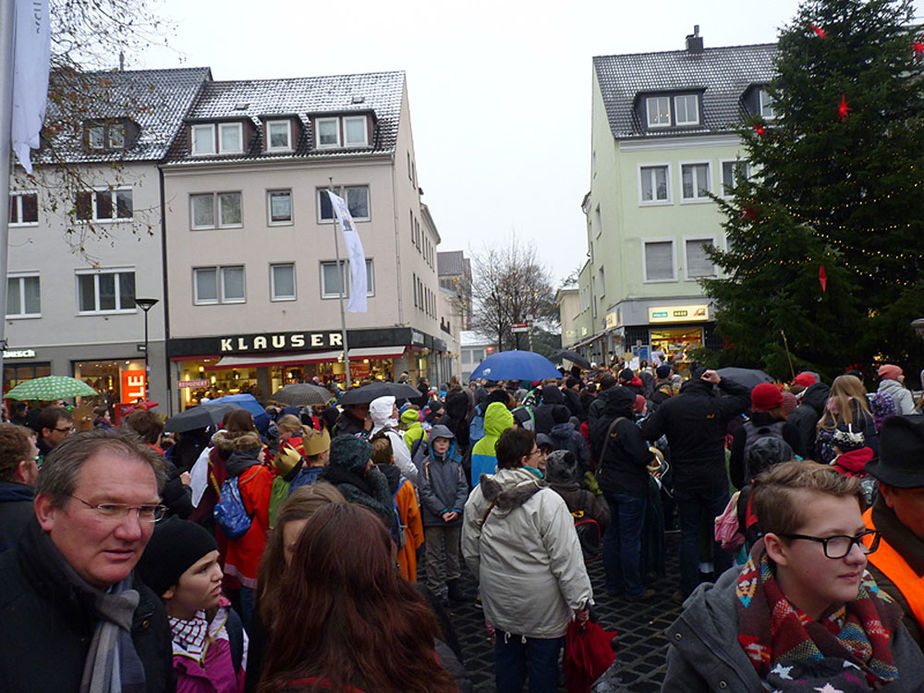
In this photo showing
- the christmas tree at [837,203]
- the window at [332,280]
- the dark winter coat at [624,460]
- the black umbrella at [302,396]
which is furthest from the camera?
the window at [332,280]

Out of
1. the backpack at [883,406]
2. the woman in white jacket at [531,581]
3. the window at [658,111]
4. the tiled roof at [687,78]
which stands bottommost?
the woman in white jacket at [531,581]

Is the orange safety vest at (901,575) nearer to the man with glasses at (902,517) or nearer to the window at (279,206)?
the man with glasses at (902,517)

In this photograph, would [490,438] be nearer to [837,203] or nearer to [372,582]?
[372,582]

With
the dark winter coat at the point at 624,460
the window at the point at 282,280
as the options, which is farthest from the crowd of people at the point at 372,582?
the window at the point at 282,280

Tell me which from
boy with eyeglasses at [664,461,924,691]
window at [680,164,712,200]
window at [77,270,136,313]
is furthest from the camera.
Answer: window at [680,164,712,200]

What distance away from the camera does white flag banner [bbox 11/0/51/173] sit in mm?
4953

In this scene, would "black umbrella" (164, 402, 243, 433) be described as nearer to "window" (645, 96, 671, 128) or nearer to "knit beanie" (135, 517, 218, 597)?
"knit beanie" (135, 517, 218, 597)

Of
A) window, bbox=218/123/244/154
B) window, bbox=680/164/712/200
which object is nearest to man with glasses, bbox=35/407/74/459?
window, bbox=218/123/244/154

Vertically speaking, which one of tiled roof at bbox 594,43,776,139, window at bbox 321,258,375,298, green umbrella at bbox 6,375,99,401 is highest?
tiled roof at bbox 594,43,776,139

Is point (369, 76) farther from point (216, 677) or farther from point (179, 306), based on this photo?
point (216, 677)

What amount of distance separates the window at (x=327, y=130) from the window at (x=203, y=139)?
465 cm

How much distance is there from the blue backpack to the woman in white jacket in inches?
74.8

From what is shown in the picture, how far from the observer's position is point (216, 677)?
2.54 meters

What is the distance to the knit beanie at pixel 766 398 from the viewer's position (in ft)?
19.3
